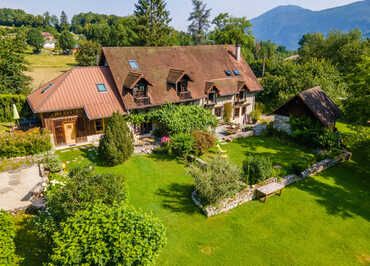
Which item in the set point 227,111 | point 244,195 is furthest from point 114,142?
point 227,111

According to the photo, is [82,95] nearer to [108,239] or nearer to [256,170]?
[256,170]

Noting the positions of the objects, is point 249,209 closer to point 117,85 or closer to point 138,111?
point 138,111

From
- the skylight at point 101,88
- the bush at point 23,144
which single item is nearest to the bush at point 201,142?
the skylight at point 101,88

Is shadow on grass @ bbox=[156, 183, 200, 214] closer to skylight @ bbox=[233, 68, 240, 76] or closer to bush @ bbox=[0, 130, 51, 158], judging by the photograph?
bush @ bbox=[0, 130, 51, 158]

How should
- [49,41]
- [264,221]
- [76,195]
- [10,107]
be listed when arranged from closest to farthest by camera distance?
1. [76,195]
2. [264,221]
3. [10,107]
4. [49,41]

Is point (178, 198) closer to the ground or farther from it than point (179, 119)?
closer to the ground

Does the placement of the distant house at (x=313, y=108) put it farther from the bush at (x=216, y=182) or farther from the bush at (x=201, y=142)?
the bush at (x=216, y=182)

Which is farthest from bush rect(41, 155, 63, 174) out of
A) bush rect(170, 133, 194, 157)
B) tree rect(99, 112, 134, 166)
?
bush rect(170, 133, 194, 157)
